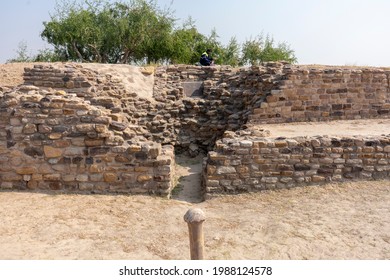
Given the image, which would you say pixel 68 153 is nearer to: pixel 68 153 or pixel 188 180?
pixel 68 153

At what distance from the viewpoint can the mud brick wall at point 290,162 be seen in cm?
614

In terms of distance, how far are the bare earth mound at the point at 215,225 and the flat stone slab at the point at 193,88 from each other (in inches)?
239

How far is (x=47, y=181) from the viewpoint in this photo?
232 inches

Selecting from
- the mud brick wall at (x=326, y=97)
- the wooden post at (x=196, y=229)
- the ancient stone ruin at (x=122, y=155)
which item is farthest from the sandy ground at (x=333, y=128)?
the wooden post at (x=196, y=229)

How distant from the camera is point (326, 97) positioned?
10.4 m

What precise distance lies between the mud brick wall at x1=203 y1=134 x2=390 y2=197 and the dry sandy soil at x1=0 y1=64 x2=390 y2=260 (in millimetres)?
202

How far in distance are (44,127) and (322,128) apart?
6.93m

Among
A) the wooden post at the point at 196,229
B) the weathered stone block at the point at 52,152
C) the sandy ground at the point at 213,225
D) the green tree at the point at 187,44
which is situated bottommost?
the sandy ground at the point at 213,225

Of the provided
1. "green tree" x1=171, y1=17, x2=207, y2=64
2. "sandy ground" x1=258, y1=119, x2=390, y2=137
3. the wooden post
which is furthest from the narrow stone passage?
"green tree" x1=171, y1=17, x2=207, y2=64

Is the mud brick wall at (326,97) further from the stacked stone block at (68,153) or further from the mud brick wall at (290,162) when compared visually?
the stacked stone block at (68,153)

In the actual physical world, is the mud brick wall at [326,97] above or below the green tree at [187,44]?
below

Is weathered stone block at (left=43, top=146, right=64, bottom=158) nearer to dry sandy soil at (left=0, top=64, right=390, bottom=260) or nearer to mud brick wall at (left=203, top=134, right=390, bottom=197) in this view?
dry sandy soil at (left=0, top=64, right=390, bottom=260)

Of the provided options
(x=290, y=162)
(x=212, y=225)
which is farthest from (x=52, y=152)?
(x=290, y=162)

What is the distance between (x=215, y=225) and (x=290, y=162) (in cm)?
209
